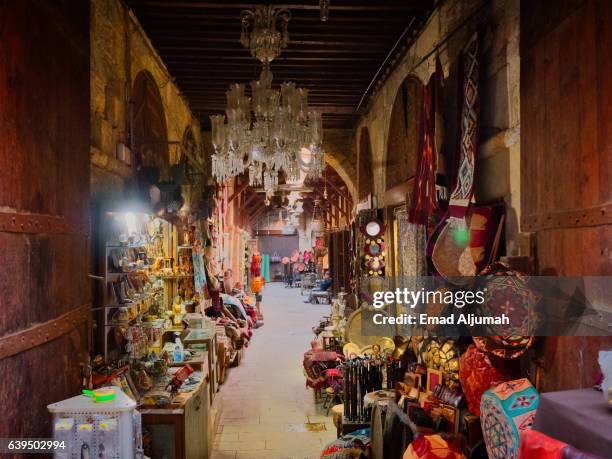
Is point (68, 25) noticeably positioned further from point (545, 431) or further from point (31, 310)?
point (545, 431)

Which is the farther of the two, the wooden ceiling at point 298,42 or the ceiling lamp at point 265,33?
the wooden ceiling at point 298,42

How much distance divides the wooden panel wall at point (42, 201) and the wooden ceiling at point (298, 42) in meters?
1.64

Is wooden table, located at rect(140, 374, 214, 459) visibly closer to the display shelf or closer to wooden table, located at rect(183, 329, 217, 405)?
the display shelf

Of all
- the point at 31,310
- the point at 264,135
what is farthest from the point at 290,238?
the point at 31,310

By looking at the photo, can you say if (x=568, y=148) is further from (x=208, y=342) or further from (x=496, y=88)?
(x=208, y=342)

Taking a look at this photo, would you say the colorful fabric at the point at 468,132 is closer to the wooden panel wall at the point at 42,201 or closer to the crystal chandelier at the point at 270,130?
the crystal chandelier at the point at 270,130

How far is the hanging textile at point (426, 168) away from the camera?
360 centimetres

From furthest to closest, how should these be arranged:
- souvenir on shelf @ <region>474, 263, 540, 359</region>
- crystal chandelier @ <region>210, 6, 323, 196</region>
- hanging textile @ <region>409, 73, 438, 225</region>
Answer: crystal chandelier @ <region>210, 6, 323, 196</region> → hanging textile @ <region>409, 73, 438, 225</region> → souvenir on shelf @ <region>474, 263, 540, 359</region>

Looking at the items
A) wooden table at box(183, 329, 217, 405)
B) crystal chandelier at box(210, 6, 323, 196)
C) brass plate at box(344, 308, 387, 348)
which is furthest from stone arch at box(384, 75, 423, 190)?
wooden table at box(183, 329, 217, 405)

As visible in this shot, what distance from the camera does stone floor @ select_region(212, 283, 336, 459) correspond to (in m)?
4.71

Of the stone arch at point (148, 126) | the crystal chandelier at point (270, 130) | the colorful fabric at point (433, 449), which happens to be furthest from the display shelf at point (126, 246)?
the colorful fabric at point (433, 449)

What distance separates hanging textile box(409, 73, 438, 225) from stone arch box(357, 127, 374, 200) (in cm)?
348

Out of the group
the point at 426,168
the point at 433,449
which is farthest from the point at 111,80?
the point at 433,449

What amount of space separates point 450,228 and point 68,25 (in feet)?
8.53
